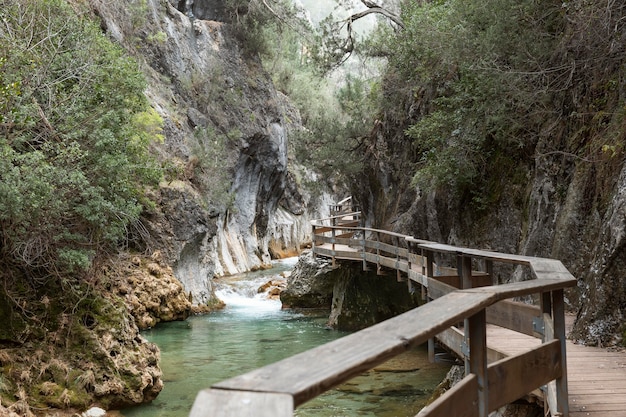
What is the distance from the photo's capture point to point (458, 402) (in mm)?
2467

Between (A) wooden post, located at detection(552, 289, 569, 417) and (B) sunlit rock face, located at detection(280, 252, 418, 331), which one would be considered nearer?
(A) wooden post, located at detection(552, 289, 569, 417)

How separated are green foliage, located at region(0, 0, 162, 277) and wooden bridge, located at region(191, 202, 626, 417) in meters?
6.33

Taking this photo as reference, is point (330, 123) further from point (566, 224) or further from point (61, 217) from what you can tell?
point (566, 224)

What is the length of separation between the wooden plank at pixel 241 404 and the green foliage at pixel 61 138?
7.48 metres

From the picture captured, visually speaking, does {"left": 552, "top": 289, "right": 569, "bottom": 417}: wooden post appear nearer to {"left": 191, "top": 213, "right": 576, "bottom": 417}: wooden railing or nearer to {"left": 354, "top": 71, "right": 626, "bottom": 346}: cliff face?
{"left": 191, "top": 213, "right": 576, "bottom": 417}: wooden railing

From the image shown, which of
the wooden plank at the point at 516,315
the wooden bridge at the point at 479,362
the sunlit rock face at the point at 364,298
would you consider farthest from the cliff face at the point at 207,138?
the wooden bridge at the point at 479,362

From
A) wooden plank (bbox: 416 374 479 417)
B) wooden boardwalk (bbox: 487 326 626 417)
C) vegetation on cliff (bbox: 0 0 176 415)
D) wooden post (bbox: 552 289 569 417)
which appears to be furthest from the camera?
vegetation on cliff (bbox: 0 0 176 415)

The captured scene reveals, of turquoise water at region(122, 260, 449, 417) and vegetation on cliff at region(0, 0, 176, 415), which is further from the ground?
vegetation on cliff at region(0, 0, 176, 415)

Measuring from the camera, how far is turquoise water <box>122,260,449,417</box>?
30.0 feet

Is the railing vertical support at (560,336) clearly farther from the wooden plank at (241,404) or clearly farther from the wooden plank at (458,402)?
the wooden plank at (241,404)

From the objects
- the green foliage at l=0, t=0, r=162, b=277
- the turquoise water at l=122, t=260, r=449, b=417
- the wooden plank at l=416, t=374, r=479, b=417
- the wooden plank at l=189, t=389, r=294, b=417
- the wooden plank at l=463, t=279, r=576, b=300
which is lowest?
the turquoise water at l=122, t=260, r=449, b=417

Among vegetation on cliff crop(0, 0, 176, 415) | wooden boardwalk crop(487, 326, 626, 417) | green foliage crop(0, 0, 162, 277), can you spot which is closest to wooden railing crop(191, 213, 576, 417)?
wooden boardwalk crop(487, 326, 626, 417)

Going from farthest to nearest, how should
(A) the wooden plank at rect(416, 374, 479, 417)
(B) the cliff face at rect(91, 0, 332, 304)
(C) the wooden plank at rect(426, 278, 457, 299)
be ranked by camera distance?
(B) the cliff face at rect(91, 0, 332, 304), (C) the wooden plank at rect(426, 278, 457, 299), (A) the wooden plank at rect(416, 374, 479, 417)

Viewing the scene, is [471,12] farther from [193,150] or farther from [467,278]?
[193,150]
